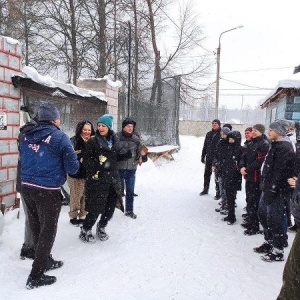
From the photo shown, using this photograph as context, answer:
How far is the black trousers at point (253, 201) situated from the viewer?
445 centimetres

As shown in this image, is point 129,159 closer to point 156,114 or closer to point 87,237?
point 87,237

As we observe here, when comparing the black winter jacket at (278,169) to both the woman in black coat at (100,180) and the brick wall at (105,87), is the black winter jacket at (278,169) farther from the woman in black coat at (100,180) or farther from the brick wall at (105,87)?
the brick wall at (105,87)

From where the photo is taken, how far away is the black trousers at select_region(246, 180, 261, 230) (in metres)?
4.45

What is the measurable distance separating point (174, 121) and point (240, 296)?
12.1 metres

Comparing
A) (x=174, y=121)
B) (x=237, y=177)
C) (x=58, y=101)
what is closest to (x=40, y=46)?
(x=174, y=121)

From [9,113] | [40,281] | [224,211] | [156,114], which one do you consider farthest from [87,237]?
[156,114]

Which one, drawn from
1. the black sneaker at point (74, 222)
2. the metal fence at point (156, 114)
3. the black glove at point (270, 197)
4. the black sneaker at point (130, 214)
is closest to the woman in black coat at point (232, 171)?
the black glove at point (270, 197)

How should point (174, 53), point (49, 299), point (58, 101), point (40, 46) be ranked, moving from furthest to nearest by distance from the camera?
point (174, 53), point (40, 46), point (58, 101), point (49, 299)

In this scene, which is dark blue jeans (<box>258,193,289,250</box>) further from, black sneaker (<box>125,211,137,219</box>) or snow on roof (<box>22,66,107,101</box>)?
A: snow on roof (<box>22,66,107,101</box>)

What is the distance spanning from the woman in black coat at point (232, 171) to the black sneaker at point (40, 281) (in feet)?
9.66

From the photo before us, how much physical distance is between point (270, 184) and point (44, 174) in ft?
7.80

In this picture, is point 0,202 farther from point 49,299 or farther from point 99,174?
point 49,299

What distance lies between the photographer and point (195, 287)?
292 cm

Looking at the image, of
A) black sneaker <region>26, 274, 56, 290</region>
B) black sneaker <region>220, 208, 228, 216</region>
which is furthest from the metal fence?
black sneaker <region>26, 274, 56, 290</region>
